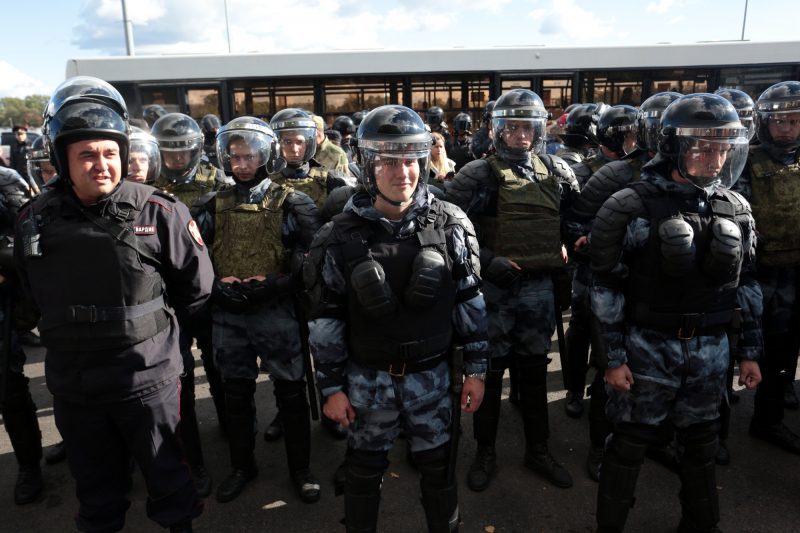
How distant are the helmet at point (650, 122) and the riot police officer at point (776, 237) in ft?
1.98

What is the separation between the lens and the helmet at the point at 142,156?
3.37 metres

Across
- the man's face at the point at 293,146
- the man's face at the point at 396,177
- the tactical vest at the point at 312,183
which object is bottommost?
the tactical vest at the point at 312,183

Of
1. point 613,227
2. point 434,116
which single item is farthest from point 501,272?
point 434,116

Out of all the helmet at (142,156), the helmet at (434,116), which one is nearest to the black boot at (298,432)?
the helmet at (142,156)

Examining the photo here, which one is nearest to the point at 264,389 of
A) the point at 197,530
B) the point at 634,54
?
the point at 197,530

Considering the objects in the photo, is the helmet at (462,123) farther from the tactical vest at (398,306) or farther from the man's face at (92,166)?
the man's face at (92,166)

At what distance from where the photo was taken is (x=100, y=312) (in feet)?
7.32

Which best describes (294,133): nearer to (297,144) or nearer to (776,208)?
(297,144)

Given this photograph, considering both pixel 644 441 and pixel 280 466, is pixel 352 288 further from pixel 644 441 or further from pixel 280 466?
pixel 280 466

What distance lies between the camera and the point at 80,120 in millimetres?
2189

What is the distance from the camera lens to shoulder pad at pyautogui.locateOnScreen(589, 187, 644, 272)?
2.49 meters

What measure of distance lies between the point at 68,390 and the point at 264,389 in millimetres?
2567

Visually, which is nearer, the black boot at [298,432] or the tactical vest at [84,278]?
the tactical vest at [84,278]

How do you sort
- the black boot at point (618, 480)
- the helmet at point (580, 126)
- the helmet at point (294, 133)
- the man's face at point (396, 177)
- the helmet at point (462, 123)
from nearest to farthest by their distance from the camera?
the man's face at point (396, 177)
the black boot at point (618, 480)
the helmet at point (294, 133)
the helmet at point (580, 126)
the helmet at point (462, 123)
